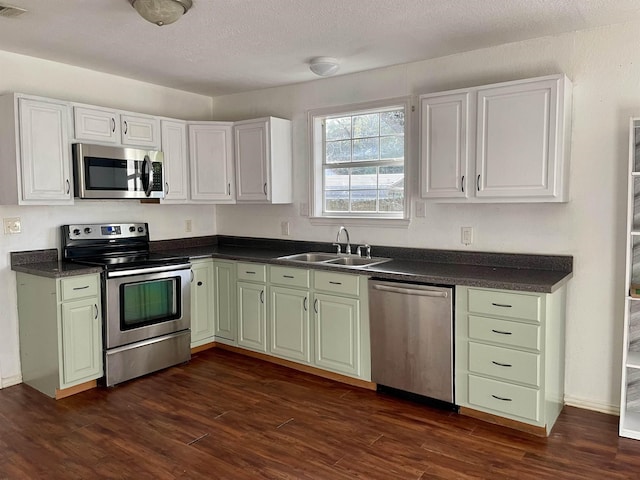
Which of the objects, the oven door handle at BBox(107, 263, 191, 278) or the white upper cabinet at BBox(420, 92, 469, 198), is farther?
the oven door handle at BBox(107, 263, 191, 278)

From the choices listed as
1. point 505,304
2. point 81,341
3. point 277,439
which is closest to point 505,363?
point 505,304

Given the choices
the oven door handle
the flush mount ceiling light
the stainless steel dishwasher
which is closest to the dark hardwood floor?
the stainless steel dishwasher

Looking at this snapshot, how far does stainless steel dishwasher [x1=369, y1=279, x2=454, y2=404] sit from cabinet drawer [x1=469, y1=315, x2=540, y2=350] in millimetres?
155

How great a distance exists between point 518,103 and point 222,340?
3.03 m

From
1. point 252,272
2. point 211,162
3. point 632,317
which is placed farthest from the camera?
point 211,162

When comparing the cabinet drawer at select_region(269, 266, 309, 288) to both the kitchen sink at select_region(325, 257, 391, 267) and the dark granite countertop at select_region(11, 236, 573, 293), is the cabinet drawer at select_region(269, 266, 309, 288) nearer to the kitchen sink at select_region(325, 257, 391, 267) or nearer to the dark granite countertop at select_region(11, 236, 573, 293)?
the dark granite countertop at select_region(11, 236, 573, 293)

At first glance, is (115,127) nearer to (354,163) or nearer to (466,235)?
(354,163)

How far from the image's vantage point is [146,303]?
12.2 ft

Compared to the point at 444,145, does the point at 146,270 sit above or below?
below

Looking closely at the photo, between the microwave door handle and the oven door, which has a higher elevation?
the microwave door handle

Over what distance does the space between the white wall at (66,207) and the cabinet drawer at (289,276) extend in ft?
4.36

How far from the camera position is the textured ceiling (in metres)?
2.60

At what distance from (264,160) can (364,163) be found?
876 mm

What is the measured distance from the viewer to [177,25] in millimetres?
2865
